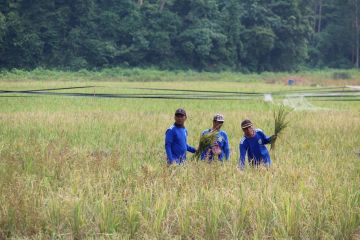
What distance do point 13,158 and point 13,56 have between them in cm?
3353

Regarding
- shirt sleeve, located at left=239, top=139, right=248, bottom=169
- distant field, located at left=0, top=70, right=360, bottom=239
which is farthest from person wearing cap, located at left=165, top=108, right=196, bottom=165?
shirt sleeve, located at left=239, top=139, right=248, bottom=169

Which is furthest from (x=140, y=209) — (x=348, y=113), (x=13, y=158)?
(x=348, y=113)

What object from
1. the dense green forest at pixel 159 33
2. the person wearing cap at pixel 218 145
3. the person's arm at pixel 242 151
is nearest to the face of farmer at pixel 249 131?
the person's arm at pixel 242 151

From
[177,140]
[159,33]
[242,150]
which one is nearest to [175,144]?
[177,140]

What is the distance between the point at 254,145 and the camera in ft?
20.7

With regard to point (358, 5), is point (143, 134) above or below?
below

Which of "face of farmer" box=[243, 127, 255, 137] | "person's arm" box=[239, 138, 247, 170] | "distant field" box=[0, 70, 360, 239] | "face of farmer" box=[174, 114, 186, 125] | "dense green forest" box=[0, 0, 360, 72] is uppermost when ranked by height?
"dense green forest" box=[0, 0, 360, 72]

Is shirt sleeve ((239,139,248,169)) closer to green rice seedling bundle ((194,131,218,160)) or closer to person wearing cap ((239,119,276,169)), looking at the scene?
person wearing cap ((239,119,276,169))

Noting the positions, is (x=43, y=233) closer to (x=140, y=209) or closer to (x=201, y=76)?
(x=140, y=209)

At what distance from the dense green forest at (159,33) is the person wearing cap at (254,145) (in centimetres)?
3252

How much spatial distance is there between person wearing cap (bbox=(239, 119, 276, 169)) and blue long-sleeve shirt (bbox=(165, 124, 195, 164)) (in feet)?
2.21

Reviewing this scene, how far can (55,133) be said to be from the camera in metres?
10.4

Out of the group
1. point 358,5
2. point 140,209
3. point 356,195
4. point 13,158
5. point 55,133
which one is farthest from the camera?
point 358,5

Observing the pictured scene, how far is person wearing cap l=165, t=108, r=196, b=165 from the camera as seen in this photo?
6.34 metres
